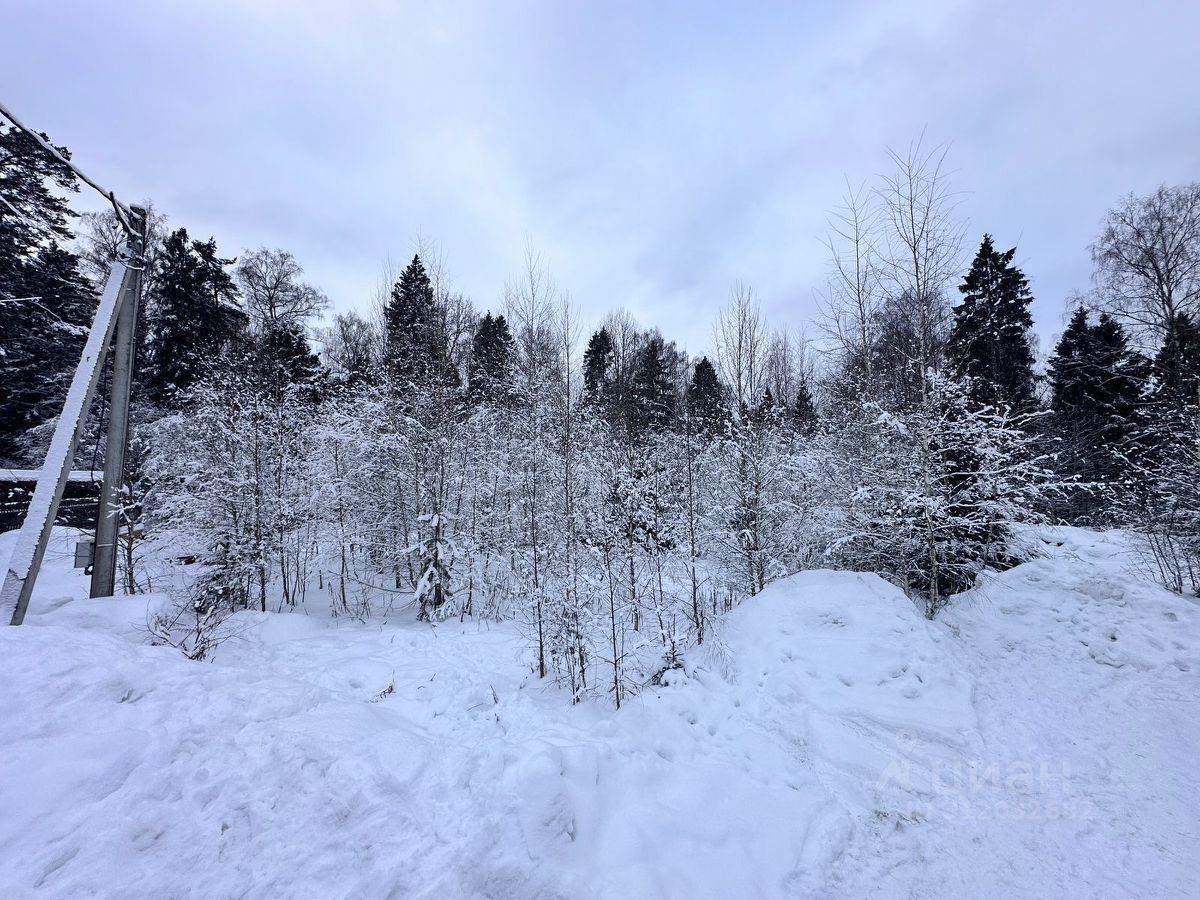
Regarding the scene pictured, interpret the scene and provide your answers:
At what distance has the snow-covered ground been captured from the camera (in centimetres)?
248

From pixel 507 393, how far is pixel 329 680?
7.86m

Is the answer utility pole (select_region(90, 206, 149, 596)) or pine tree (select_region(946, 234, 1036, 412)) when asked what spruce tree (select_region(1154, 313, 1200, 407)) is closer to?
pine tree (select_region(946, 234, 1036, 412))

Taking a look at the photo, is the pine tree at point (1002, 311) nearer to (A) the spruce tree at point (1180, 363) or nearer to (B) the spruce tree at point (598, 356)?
(A) the spruce tree at point (1180, 363)

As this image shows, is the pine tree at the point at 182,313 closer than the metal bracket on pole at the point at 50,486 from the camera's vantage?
No

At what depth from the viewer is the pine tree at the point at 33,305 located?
13.2 m

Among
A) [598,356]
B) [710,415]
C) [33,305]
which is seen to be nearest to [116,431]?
[710,415]

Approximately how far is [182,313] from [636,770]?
2289 centimetres

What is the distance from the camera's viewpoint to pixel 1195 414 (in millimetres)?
7621

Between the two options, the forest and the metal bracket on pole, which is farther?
the forest

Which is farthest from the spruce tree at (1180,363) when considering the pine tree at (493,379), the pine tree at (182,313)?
the pine tree at (182,313)

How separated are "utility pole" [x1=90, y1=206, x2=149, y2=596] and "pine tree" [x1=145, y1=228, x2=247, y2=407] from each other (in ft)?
39.3

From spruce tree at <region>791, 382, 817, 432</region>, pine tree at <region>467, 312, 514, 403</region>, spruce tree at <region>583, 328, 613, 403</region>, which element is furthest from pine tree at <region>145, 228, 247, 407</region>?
spruce tree at <region>791, 382, 817, 432</region>

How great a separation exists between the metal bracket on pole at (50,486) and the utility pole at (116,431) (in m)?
1.15

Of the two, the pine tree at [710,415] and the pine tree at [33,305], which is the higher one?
the pine tree at [33,305]
